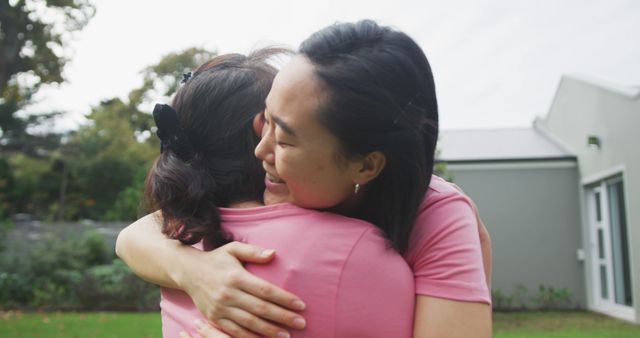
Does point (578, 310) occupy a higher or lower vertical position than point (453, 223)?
lower

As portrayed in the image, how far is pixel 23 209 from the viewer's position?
26141 mm

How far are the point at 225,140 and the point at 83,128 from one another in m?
26.1

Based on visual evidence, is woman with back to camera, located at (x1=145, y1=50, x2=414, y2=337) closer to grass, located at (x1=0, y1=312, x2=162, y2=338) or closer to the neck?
the neck

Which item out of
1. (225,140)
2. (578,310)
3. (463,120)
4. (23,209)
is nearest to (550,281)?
(578,310)

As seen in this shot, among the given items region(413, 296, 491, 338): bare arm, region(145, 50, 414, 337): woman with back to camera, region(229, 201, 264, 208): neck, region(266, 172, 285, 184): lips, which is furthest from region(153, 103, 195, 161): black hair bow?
region(413, 296, 491, 338): bare arm

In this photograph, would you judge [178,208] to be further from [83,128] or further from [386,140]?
[83,128]

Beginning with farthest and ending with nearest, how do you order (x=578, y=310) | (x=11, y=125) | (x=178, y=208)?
(x=11, y=125) → (x=578, y=310) → (x=178, y=208)

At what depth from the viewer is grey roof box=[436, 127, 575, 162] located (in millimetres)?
14359

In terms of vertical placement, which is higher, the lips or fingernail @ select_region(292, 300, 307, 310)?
the lips

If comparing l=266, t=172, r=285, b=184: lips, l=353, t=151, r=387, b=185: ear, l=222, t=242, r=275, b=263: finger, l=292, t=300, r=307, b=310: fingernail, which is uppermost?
l=353, t=151, r=387, b=185: ear

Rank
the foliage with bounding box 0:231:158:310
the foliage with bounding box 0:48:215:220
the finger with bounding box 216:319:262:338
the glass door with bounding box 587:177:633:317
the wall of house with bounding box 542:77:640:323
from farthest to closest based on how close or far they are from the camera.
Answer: the foliage with bounding box 0:48:215:220
the foliage with bounding box 0:231:158:310
the glass door with bounding box 587:177:633:317
the wall of house with bounding box 542:77:640:323
the finger with bounding box 216:319:262:338

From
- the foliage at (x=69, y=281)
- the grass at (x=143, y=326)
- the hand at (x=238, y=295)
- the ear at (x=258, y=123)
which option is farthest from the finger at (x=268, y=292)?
the foliage at (x=69, y=281)

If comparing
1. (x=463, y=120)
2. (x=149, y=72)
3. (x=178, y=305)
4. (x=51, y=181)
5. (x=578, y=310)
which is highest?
(x=149, y=72)

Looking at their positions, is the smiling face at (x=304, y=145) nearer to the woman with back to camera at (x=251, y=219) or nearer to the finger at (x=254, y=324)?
the woman with back to camera at (x=251, y=219)
